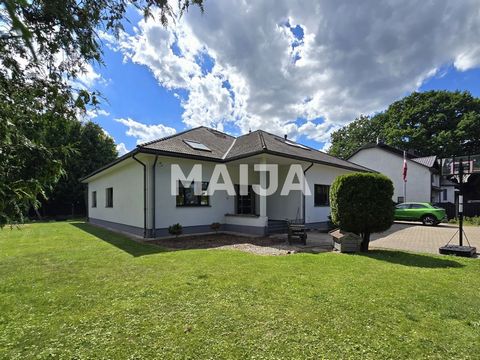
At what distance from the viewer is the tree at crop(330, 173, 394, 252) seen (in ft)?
22.7

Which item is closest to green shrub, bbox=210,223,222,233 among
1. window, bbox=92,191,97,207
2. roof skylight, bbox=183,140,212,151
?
roof skylight, bbox=183,140,212,151

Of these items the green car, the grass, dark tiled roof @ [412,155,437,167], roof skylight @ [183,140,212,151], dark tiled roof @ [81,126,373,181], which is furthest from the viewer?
dark tiled roof @ [412,155,437,167]

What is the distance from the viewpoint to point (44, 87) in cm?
237

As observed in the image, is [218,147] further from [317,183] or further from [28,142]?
[28,142]

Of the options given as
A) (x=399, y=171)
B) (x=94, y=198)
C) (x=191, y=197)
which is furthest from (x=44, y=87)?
(x=399, y=171)

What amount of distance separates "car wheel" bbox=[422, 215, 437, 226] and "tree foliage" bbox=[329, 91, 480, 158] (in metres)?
22.4

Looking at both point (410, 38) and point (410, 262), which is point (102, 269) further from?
point (410, 38)

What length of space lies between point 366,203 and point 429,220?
12.6 m

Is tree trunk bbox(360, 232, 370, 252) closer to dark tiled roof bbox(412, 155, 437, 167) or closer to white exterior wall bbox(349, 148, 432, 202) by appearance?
white exterior wall bbox(349, 148, 432, 202)

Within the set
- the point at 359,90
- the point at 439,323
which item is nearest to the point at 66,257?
the point at 439,323

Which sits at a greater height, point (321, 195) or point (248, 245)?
point (321, 195)

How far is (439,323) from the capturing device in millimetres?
2994

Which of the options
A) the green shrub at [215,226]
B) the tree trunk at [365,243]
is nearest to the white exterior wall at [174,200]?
the green shrub at [215,226]

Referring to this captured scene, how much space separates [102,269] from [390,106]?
45174mm
